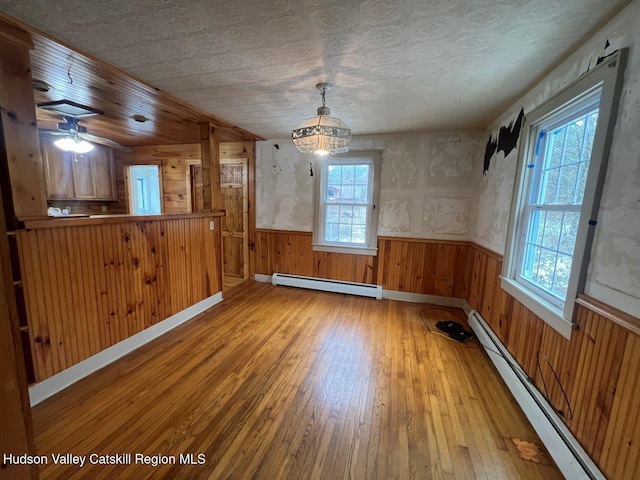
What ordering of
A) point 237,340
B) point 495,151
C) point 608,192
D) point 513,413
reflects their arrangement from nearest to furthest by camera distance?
point 608,192 < point 513,413 < point 237,340 < point 495,151

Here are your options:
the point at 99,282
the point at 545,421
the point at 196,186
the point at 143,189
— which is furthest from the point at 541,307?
the point at 143,189

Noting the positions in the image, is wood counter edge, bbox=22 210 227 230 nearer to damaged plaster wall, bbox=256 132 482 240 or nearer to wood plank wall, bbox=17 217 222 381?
wood plank wall, bbox=17 217 222 381

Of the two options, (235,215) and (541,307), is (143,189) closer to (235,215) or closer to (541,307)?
(235,215)

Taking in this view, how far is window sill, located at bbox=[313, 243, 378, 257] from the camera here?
3.80 metres

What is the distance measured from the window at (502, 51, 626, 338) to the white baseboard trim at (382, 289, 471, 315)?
4.38ft

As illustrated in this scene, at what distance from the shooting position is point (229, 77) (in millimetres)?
2004

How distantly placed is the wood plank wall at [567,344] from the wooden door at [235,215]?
7.63 ft

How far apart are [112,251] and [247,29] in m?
1.98

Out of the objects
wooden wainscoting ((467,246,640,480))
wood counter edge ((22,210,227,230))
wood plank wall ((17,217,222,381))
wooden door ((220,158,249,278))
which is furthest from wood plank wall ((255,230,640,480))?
wood counter edge ((22,210,227,230))

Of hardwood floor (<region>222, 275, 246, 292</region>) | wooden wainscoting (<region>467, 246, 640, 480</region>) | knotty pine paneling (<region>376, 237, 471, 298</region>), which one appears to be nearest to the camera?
wooden wainscoting (<region>467, 246, 640, 480</region>)

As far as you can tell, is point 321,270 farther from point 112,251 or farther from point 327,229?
point 112,251

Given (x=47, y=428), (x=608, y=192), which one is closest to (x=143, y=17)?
(x=47, y=428)

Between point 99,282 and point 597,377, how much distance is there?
10.7 feet

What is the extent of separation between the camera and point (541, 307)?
1.72m
